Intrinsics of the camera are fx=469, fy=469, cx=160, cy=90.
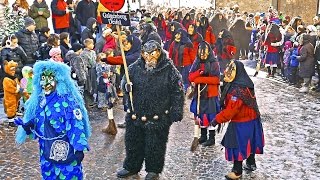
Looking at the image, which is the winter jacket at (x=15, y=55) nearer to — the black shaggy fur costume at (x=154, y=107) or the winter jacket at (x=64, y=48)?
the winter jacket at (x=64, y=48)

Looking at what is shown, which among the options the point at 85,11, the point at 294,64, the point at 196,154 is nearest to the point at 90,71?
the point at 196,154

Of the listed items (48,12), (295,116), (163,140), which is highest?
(48,12)

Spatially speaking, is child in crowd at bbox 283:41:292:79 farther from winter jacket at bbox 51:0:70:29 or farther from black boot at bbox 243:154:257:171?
black boot at bbox 243:154:257:171

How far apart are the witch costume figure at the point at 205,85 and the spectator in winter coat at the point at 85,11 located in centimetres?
734

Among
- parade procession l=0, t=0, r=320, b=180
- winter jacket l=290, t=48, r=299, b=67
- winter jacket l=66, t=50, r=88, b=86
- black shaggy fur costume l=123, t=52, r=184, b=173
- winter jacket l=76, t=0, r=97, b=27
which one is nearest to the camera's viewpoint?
parade procession l=0, t=0, r=320, b=180

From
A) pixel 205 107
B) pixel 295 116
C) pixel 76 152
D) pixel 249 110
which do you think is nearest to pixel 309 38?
pixel 295 116

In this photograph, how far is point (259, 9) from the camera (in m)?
29.7

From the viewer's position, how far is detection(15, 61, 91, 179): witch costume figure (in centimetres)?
518

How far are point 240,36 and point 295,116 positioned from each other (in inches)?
292

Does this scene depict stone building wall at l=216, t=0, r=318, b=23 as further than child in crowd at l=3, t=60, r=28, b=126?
Yes

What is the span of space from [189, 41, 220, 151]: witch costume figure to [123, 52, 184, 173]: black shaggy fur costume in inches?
58.4

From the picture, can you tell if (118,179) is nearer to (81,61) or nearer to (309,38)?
(81,61)

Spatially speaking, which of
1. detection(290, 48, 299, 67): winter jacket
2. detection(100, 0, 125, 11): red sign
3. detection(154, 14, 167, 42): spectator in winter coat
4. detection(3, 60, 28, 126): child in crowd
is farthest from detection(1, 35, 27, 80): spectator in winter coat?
detection(154, 14, 167, 42): spectator in winter coat

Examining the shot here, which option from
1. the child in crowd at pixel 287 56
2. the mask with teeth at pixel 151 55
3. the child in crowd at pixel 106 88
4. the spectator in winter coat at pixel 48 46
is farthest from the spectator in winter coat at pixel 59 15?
the mask with teeth at pixel 151 55
